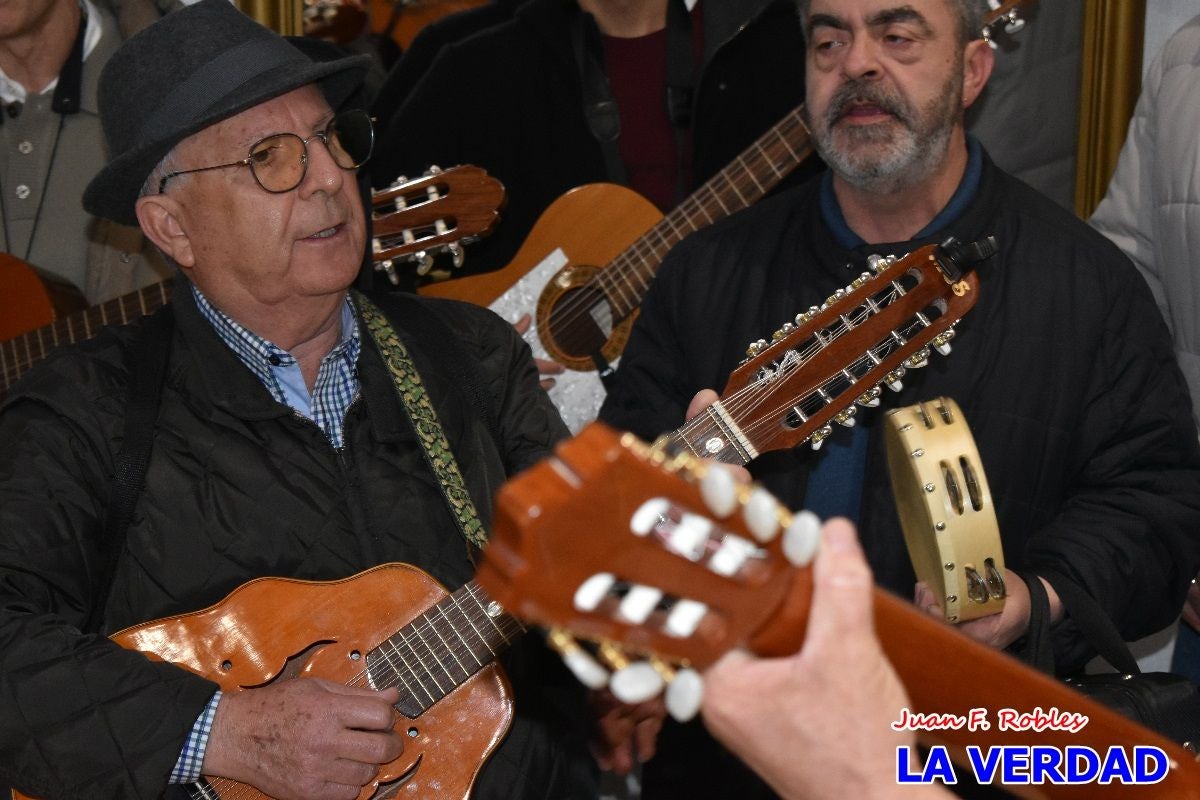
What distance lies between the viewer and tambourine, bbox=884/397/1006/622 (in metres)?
2.09

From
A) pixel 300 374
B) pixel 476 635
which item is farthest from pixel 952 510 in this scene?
pixel 300 374

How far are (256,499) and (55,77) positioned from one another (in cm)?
177

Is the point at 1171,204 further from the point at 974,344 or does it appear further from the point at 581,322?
the point at 581,322

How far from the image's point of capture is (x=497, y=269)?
12.2 ft

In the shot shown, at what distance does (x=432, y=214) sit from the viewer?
130 inches

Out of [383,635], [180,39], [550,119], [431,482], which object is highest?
[180,39]

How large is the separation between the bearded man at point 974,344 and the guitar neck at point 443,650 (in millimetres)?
582

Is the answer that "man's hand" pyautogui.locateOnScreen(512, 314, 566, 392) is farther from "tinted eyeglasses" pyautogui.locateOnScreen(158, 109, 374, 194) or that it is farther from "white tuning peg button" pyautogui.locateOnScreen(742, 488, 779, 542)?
"white tuning peg button" pyautogui.locateOnScreen(742, 488, 779, 542)

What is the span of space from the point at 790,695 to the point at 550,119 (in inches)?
109

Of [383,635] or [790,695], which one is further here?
[383,635]

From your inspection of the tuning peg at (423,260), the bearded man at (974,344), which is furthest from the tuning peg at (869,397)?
the tuning peg at (423,260)

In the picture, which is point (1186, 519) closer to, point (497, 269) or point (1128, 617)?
point (1128, 617)

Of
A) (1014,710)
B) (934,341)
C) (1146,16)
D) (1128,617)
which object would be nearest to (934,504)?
(934,341)

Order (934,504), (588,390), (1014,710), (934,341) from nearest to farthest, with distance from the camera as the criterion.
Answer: (1014,710) → (934,504) → (934,341) → (588,390)
